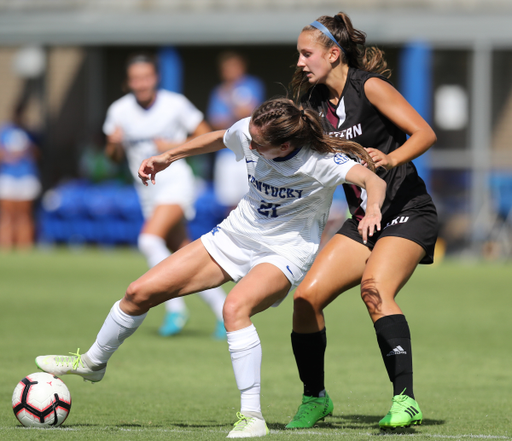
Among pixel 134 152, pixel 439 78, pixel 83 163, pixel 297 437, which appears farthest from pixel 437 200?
pixel 297 437

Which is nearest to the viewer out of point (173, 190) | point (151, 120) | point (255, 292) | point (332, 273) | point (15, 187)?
point (255, 292)

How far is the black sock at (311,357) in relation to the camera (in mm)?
4797

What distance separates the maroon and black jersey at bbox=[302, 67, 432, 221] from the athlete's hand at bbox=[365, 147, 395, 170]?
0.36 meters

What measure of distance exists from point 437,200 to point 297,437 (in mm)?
12678

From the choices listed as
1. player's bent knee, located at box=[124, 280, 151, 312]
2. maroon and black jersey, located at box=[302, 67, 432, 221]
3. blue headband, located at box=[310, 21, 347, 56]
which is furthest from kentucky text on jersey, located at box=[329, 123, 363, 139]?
player's bent knee, located at box=[124, 280, 151, 312]

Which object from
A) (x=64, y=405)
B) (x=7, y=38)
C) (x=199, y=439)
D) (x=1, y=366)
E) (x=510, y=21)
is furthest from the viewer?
(x=7, y=38)

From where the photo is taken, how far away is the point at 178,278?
15.2 ft

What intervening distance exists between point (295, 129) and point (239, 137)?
15.1 inches

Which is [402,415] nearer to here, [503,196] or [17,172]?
[503,196]

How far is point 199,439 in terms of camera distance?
4184mm

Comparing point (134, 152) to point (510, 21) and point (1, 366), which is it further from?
point (510, 21)

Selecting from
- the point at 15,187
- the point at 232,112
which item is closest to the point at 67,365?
the point at 232,112

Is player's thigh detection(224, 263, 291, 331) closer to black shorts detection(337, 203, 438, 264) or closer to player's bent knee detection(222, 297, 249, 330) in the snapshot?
player's bent knee detection(222, 297, 249, 330)

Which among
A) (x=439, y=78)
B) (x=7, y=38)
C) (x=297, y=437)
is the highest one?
(x=7, y=38)
